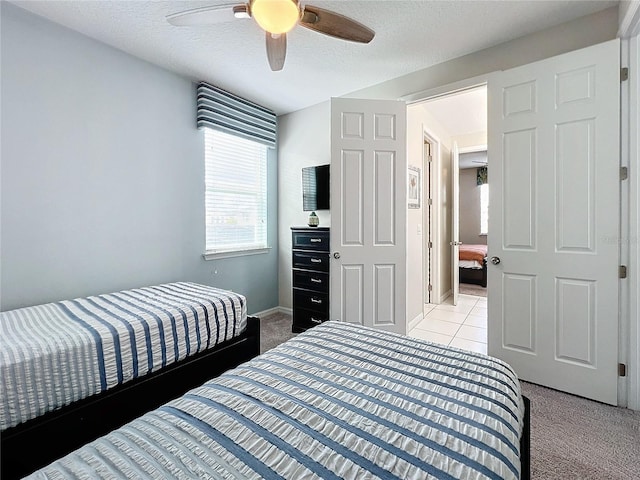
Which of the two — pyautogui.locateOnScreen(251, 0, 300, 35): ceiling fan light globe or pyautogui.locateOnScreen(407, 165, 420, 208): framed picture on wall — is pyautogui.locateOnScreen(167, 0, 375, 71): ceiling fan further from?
pyautogui.locateOnScreen(407, 165, 420, 208): framed picture on wall

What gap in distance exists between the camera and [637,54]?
184cm

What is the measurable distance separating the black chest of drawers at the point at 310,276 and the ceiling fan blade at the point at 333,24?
1678mm

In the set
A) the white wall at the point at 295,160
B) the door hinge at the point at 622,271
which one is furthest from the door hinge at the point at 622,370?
the white wall at the point at 295,160

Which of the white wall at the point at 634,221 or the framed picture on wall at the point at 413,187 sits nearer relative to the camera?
the white wall at the point at 634,221

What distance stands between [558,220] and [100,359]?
2.95m

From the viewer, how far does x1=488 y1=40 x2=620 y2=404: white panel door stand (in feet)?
6.40

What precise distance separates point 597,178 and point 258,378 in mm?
2419

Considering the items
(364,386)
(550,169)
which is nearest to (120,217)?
(364,386)

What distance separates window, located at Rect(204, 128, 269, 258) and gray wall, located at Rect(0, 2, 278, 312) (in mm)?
155

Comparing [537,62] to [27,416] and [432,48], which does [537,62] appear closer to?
[432,48]

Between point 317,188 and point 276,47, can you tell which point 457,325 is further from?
point 276,47

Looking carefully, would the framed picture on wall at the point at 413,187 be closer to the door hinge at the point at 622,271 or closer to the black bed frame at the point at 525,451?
the door hinge at the point at 622,271

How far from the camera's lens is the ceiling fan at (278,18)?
1404mm

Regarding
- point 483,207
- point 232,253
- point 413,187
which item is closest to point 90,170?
point 232,253
